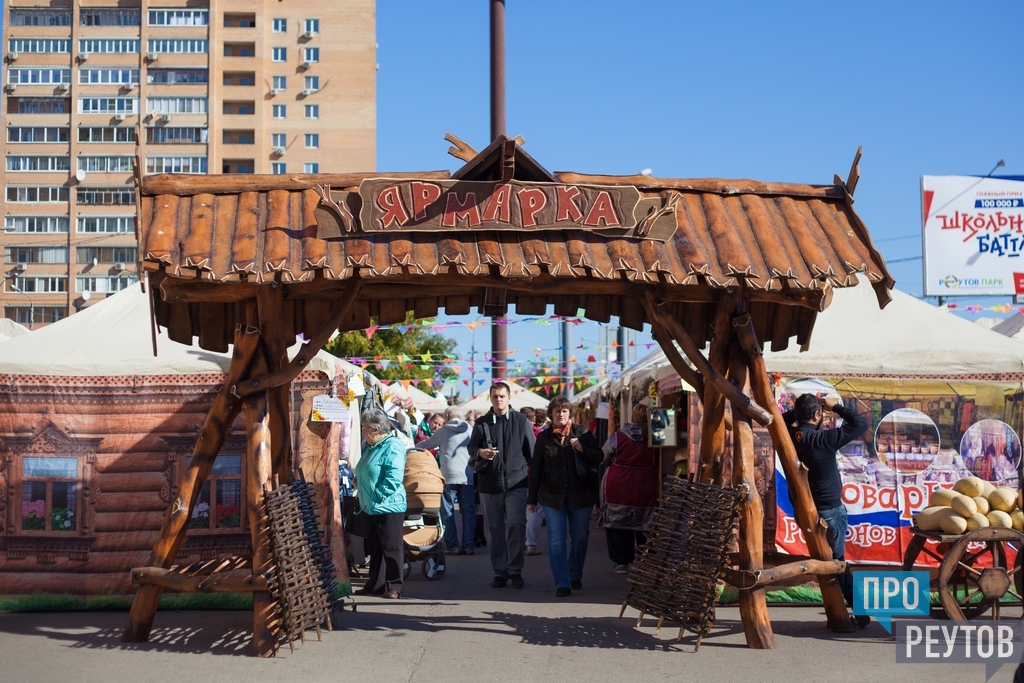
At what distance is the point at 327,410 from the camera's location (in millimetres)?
10273

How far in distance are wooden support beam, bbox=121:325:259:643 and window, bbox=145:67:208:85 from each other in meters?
66.2

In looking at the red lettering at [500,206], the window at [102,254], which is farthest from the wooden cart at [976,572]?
the window at [102,254]

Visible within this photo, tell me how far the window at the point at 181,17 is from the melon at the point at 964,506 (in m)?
68.9

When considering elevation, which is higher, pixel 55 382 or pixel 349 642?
pixel 55 382

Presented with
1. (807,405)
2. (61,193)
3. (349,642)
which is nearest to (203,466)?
(349,642)

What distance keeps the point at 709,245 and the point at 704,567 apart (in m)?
2.37

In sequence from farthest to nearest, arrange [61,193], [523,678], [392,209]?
[61,193]
[392,209]
[523,678]

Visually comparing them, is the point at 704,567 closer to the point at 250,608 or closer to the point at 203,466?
the point at 203,466

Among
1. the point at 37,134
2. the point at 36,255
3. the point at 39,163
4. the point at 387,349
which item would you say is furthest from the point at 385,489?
the point at 37,134

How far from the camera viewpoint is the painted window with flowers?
10234 millimetres

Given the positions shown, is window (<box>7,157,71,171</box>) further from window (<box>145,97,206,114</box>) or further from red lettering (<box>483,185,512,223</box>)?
red lettering (<box>483,185,512,223</box>)

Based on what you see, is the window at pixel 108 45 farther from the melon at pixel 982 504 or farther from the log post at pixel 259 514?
the melon at pixel 982 504

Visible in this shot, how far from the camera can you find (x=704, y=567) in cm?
769

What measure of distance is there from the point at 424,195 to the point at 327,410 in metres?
3.38
